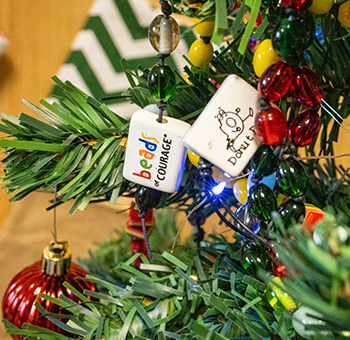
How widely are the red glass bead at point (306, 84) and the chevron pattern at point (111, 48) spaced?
65cm

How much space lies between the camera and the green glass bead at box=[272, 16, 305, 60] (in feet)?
0.70

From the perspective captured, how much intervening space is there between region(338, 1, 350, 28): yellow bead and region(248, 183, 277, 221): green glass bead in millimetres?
97

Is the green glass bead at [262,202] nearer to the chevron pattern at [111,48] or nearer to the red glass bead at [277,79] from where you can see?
the red glass bead at [277,79]

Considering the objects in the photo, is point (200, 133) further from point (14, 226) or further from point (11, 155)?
point (14, 226)

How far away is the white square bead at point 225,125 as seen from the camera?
0.79 ft

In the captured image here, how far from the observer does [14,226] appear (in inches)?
27.2

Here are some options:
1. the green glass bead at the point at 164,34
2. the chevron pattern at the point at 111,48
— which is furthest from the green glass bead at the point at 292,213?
the chevron pattern at the point at 111,48

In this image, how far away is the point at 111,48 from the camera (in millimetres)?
896

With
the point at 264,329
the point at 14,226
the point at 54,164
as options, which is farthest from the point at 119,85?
the point at 264,329

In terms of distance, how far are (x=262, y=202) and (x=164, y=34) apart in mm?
103

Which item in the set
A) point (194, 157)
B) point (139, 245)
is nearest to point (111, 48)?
point (139, 245)

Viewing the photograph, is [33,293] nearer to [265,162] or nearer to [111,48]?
[265,162]

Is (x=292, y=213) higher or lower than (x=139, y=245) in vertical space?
higher

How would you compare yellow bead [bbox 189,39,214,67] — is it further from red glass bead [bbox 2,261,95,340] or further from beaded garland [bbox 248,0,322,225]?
red glass bead [bbox 2,261,95,340]
